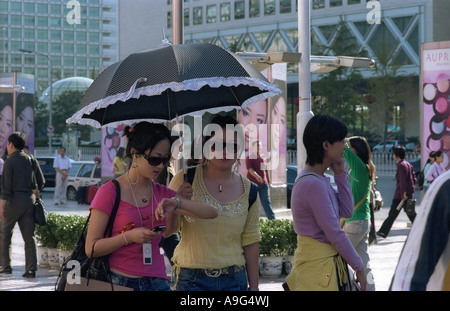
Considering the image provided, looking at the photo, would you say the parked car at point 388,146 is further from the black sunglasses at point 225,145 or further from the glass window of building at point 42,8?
the glass window of building at point 42,8

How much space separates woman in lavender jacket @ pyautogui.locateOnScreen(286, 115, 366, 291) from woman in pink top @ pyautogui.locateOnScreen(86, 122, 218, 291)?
50cm

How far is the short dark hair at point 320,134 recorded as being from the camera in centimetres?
409

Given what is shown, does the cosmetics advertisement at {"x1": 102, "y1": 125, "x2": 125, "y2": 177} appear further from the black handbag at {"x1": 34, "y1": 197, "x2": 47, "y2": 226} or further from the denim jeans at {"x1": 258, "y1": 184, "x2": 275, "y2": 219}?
the black handbag at {"x1": 34, "y1": 197, "x2": 47, "y2": 226}

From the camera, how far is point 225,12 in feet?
248

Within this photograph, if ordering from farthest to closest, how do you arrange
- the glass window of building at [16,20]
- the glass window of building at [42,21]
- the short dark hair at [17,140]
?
the glass window of building at [42,21], the glass window of building at [16,20], the short dark hair at [17,140]

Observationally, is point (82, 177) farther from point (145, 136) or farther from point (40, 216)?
point (145, 136)

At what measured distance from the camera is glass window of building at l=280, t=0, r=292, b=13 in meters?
70.0

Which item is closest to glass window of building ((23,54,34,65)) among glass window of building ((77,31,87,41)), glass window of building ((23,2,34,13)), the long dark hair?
glass window of building ((77,31,87,41))

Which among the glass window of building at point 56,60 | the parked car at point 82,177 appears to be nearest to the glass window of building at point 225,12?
the parked car at point 82,177

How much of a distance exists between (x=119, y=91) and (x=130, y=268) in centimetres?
95

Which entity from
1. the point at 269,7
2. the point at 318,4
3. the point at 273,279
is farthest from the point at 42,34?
the point at 273,279

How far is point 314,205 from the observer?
3959mm

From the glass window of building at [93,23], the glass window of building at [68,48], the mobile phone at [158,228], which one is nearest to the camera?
the mobile phone at [158,228]

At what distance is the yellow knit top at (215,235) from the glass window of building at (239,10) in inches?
2792
